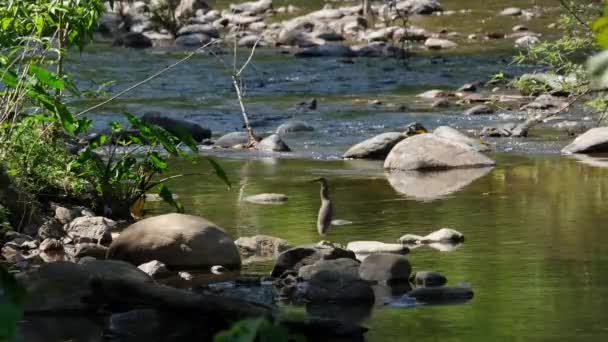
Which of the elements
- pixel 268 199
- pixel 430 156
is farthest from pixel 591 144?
Result: pixel 268 199

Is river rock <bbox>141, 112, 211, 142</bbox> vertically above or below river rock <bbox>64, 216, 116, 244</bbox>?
A: below

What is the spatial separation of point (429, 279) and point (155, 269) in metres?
1.38

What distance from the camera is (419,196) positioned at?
9.11 metres

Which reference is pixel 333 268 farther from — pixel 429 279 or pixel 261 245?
pixel 261 245

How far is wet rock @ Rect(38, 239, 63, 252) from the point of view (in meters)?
6.90

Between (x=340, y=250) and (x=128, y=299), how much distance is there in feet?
4.30

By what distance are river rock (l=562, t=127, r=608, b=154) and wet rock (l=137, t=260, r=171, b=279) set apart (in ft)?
21.1

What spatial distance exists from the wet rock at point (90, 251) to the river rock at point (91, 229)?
0.84 feet

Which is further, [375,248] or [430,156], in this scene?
[430,156]

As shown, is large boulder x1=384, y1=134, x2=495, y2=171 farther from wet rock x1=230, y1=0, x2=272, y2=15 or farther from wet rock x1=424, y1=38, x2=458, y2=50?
wet rock x1=230, y1=0, x2=272, y2=15

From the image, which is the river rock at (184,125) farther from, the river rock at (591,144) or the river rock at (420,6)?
the river rock at (420,6)

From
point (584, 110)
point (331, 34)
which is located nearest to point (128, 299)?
point (584, 110)

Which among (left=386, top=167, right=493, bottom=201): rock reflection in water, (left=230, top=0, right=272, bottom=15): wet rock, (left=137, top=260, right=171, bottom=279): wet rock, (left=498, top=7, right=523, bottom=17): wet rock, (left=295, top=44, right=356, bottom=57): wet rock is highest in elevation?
(left=498, top=7, right=523, bottom=17): wet rock

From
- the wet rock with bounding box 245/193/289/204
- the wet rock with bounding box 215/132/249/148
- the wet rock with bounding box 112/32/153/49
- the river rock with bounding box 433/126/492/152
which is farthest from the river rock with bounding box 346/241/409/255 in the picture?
the wet rock with bounding box 112/32/153/49
